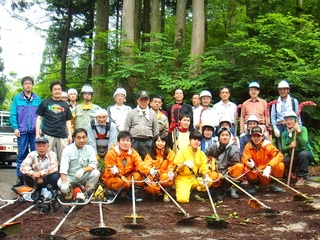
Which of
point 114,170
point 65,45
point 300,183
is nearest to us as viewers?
point 114,170

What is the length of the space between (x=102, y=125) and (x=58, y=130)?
81cm

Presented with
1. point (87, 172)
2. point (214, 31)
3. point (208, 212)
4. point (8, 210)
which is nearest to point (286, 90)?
point (208, 212)

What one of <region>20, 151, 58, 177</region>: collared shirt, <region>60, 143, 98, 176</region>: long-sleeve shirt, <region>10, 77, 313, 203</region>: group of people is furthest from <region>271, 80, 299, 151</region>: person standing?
<region>20, 151, 58, 177</region>: collared shirt

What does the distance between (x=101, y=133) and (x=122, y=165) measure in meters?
0.99

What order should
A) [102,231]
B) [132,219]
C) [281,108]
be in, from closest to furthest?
[102,231], [132,219], [281,108]

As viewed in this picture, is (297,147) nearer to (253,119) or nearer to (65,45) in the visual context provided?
(253,119)

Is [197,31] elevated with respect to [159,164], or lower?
elevated

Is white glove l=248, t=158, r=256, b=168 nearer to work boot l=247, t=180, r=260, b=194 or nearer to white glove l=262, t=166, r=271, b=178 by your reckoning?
white glove l=262, t=166, r=271, b=178

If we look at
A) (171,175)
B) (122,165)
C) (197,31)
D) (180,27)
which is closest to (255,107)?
(171,175)

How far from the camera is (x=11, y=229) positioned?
421 cm

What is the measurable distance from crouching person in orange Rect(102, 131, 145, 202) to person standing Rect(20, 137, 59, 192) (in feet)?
2.82

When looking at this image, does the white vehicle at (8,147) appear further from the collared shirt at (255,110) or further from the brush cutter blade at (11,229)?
the brush cutter blade at (11,229)

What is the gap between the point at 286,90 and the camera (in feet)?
25.7

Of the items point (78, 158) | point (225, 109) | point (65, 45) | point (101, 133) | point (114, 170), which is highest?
point (65, 45)
